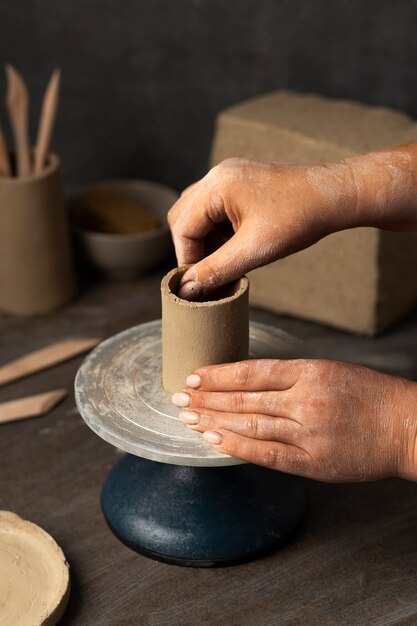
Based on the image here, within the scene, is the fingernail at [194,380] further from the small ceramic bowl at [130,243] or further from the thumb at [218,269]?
the small ceramic bowl at [130,243]

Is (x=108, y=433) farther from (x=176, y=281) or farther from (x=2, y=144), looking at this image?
(x=2, y=144)

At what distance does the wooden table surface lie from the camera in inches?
52.4

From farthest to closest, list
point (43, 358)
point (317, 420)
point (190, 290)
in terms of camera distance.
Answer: point (43, 358), point (190, 290), point (317, 420)

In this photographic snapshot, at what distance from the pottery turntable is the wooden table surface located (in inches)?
1.4

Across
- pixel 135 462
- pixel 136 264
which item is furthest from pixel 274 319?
pixel 135 462

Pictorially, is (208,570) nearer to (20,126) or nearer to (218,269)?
(218,269)

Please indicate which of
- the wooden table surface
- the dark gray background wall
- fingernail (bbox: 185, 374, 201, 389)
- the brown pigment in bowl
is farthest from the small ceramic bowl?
fingernail (bbox: 185, 374, 201, 389)

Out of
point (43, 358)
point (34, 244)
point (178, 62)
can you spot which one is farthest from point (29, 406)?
point (178, 62)

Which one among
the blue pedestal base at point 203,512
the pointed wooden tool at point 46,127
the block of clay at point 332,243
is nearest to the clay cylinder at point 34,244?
the pointed wooden tool at point 46,127

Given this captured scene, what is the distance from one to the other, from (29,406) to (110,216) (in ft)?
2.01

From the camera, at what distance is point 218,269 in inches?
52.4

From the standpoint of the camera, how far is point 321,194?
4.58 feet

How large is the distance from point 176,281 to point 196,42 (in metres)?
1.07

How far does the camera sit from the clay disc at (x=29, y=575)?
1.29 metres
